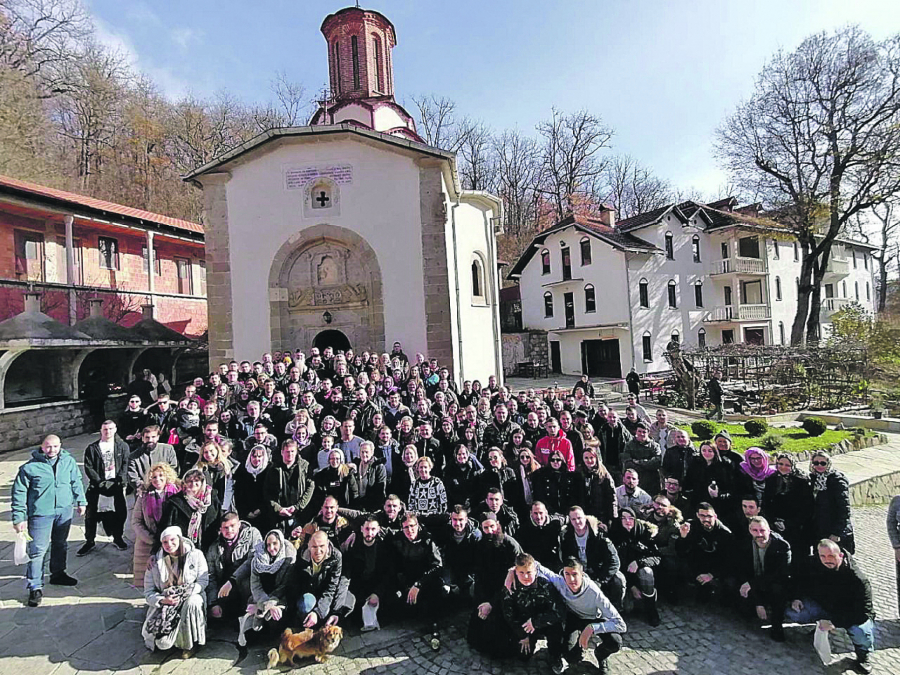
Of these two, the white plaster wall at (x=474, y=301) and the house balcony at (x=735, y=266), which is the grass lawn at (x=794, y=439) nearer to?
the white plaster wall at (x=474, y=301)

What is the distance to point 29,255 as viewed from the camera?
17.1m

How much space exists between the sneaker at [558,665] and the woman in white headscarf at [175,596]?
303 cm

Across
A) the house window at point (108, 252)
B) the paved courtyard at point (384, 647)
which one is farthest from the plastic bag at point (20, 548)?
the house window at point (108, 252)

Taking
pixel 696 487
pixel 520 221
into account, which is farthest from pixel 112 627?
pixel 520 221

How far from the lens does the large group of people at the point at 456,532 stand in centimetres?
449

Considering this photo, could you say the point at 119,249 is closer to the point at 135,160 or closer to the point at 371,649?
the point at 135,160

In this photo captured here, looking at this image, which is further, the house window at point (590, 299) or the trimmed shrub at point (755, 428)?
the house window at point (590, 299)

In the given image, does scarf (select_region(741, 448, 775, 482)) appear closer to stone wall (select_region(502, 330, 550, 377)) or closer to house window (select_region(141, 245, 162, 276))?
house window (select_region(141, 245, 162, 276))

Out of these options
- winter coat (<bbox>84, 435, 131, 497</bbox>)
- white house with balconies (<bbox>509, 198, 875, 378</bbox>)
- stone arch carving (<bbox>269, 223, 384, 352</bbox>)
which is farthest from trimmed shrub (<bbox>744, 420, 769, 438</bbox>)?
white house with balconies (<bbox>509, 198, 875, 378</bbox>)

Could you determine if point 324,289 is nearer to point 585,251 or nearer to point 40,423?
point 40,423

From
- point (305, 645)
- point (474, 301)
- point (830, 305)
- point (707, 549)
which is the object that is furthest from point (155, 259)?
point (830, 305)

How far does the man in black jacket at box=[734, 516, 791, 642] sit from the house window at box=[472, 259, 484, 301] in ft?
41.4

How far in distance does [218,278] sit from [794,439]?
48.0 feet

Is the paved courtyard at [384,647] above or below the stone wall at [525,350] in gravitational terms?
below
